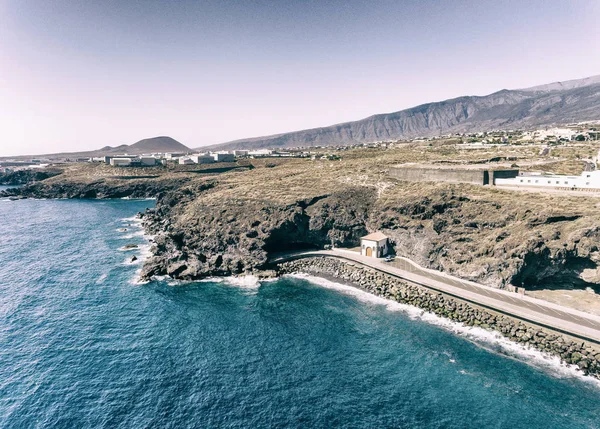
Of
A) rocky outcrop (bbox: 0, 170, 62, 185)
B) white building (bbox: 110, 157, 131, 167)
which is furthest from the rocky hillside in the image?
rocky outcrop (bbox: 0, 170, 62, 185)

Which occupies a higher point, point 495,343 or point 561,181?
point 561,181

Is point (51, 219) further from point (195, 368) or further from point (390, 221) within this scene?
point (390, 221)

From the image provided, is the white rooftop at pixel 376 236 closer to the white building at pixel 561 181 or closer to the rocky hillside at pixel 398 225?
the rocky hillside at pixel 398 225

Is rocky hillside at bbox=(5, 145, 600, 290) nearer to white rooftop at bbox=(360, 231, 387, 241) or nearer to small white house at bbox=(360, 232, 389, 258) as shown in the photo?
white rooftop at bbox=(360, 231, 387, 241)

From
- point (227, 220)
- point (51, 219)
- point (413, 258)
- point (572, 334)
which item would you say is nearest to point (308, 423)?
point (572, 334)

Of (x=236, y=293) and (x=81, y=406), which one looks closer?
(x=81, y=406)

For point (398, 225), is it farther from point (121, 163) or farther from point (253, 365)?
point (121, 163)

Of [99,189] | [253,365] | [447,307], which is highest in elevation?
[99,189]

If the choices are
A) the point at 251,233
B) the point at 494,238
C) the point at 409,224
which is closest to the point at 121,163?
the point at 251,233
